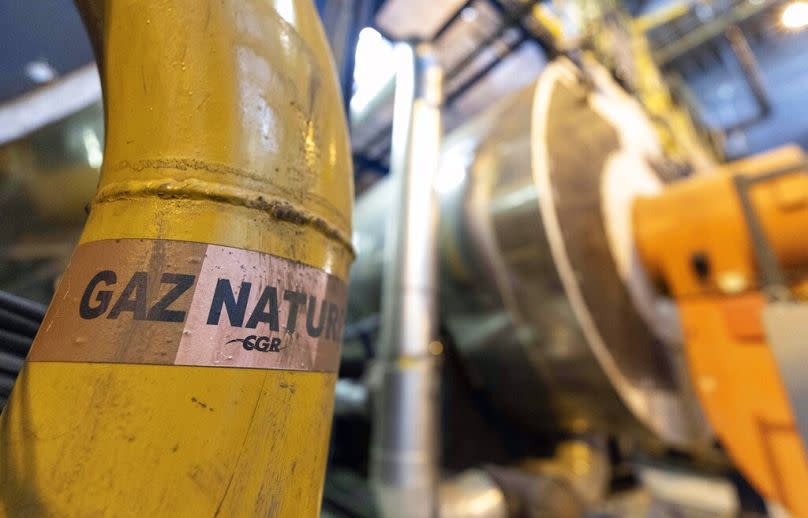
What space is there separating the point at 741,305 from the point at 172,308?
1.30 meters

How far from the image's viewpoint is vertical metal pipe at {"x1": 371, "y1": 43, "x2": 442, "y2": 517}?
38.6 inches

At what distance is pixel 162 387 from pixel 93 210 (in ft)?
0.67

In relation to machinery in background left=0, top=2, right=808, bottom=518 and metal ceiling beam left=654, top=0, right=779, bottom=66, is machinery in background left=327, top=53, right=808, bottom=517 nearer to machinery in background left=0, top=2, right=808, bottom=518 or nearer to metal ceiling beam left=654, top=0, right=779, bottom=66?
machinery in background left=0, top=2, right=808, bottom=518

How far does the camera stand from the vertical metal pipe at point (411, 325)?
98 cm

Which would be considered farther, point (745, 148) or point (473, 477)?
point (745, 148)

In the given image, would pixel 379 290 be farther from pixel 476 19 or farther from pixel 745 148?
pixel 745 148

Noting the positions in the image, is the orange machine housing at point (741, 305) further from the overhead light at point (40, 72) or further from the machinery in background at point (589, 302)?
the overhead light at point (40, 72)

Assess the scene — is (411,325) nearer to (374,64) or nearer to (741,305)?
(741,305)

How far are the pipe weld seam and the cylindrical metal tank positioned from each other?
2.92 ft

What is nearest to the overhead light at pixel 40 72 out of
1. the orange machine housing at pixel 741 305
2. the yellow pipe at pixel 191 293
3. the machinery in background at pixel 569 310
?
the machinery in background at pixel 569 310

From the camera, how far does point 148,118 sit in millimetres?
401

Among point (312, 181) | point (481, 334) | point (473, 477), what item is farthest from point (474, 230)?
point (312, 181)

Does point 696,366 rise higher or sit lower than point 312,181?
lower

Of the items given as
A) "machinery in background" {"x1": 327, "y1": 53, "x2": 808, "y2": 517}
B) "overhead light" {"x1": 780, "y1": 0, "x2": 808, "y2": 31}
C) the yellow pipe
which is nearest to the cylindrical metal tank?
"machinery in background" {"x1": 327, "y1": 53, "x2": 808, "y2": 517}
